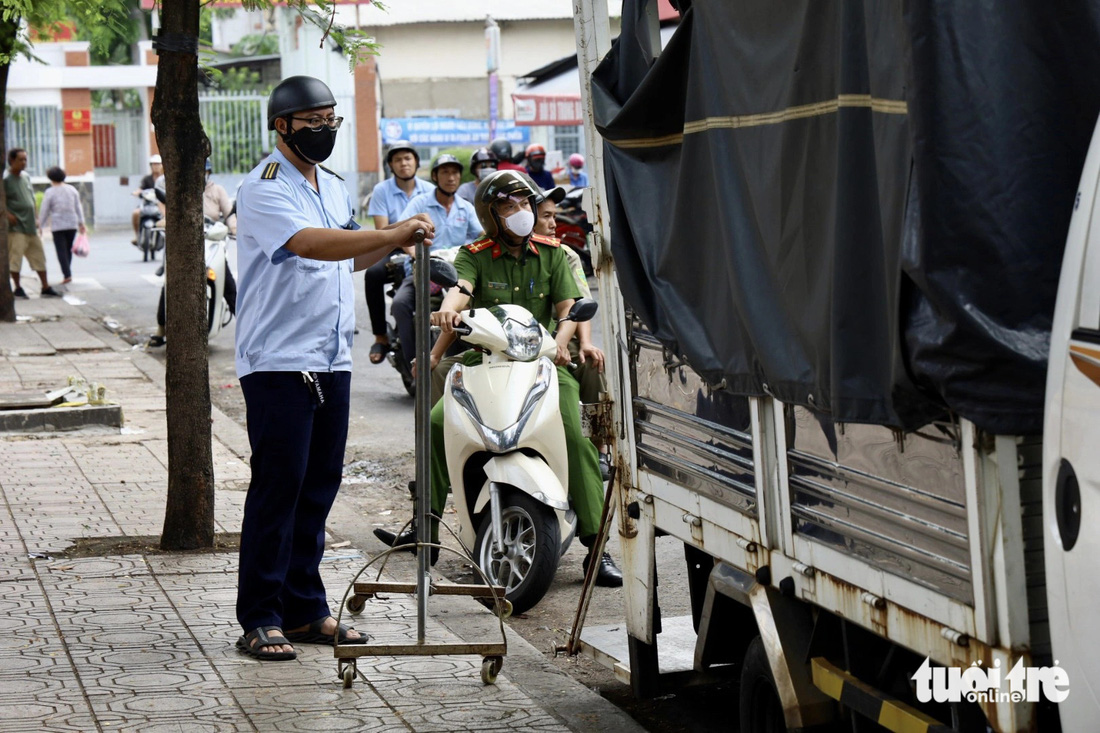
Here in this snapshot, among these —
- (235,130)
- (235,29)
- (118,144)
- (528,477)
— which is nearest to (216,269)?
(528,477)

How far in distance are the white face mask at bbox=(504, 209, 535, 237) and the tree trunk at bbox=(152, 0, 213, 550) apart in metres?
1.44

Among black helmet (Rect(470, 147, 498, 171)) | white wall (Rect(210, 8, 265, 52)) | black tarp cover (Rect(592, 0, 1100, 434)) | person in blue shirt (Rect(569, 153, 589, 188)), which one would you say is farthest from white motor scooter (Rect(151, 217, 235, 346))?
white wall (Rect(210, 8, 265, 52))

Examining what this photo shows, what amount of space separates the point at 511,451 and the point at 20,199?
15.4 meters

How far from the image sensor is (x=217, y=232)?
47.0ft

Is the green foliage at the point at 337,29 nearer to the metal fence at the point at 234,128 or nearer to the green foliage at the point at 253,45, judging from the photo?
the metal fence at the point at 234,128

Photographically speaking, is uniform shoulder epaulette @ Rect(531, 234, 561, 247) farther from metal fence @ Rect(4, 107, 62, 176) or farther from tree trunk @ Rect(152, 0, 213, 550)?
metal fence @ Rect(4, 107, 62, 176)

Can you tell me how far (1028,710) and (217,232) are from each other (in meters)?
12.5

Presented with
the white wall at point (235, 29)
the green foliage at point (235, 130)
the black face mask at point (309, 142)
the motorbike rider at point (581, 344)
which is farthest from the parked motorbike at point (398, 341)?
the white wall at point (235, 29)

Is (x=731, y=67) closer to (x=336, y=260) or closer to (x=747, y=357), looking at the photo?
(x=747, y=357)

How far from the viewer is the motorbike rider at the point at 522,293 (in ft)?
20.9

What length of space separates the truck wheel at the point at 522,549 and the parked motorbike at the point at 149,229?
67.7 ft

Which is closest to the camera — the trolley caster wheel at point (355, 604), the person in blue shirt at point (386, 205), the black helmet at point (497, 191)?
the trolley caster wheel at point (355, 604)

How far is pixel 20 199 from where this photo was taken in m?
19.7

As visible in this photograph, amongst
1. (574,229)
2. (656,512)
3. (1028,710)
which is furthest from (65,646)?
(574,229)
